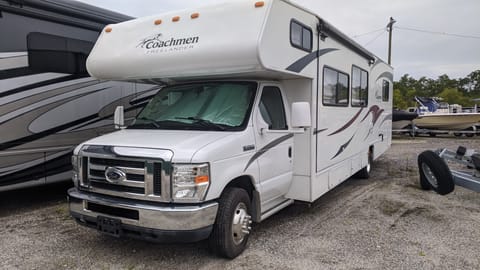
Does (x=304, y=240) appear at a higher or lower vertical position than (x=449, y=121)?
lower

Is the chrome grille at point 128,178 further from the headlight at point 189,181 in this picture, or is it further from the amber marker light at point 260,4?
the amber marker light at point 260,4

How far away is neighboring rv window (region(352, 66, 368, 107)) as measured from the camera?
723cm

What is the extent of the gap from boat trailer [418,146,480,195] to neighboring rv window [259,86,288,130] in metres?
3.46

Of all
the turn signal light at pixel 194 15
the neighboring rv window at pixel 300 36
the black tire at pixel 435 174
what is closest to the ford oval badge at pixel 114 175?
the turn signal light at pixel 194 15

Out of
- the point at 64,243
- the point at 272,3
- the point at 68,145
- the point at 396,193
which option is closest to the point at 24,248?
the point at 64,243

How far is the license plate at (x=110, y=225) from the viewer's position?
151 inches

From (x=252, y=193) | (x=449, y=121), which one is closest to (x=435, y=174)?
(x=252, y=193)

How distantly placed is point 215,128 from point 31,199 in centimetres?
458

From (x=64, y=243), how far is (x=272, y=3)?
382cm

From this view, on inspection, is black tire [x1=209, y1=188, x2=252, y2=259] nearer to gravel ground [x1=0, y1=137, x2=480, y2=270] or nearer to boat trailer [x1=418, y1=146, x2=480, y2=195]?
gravel ground [x1=0, y1=137, x2=480, y2=270]

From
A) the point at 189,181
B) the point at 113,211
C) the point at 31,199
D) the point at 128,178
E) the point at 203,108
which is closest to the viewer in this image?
the point at 189,181

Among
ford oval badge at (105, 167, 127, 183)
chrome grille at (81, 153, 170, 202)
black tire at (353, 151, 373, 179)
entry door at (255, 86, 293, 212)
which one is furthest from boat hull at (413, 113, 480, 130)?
ford oval badge at (105, 167, 127, 183)

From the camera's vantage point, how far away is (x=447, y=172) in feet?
21.9

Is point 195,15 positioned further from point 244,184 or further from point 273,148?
point 244,184
